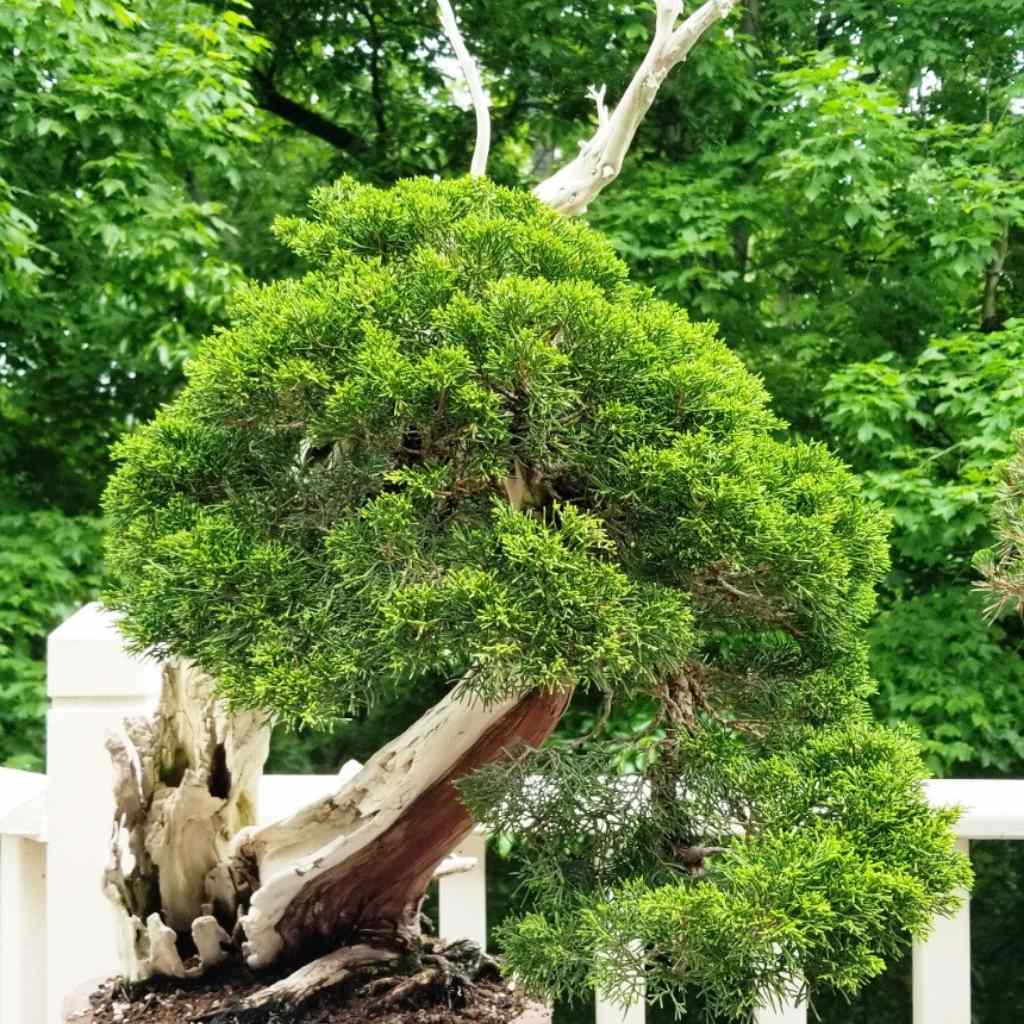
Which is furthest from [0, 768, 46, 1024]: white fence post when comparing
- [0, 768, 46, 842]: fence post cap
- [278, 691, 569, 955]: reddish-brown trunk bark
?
[278, 691, 569, 955]: reddish-brown trunk bark

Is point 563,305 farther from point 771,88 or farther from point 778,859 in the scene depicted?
point 771,88

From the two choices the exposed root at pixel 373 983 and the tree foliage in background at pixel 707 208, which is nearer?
the exposed root at pixel 373 983

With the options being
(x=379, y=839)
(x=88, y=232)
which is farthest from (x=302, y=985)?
(x=88, y=232)

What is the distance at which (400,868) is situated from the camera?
1.18 metres

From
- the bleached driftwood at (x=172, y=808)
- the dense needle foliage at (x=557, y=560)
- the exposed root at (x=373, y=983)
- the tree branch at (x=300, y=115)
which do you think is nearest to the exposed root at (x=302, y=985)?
the exposed root at (x=373, y=983)

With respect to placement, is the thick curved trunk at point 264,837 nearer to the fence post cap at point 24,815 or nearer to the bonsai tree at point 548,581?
the bonsai tree at point 548,581

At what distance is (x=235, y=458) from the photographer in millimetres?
1031

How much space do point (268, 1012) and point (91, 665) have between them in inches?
18.7

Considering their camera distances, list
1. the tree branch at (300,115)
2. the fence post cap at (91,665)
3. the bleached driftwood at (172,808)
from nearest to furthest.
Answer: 1. the bleached driftwood at (172,808)
2. the fence post cap at (91,665)
3. the tree branch at (300,115)

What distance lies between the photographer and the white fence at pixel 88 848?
1.41m

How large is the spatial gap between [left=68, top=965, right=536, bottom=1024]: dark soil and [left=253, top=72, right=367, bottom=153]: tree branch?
4.25 m

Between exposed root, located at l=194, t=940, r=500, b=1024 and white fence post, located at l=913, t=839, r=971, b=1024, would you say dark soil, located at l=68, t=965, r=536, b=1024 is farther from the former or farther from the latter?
white fence post, located at l=913, t=839, r=971, b=1024

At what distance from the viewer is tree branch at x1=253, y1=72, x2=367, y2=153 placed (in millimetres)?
5051

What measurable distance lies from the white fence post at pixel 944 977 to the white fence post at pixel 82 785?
2.95 ft
